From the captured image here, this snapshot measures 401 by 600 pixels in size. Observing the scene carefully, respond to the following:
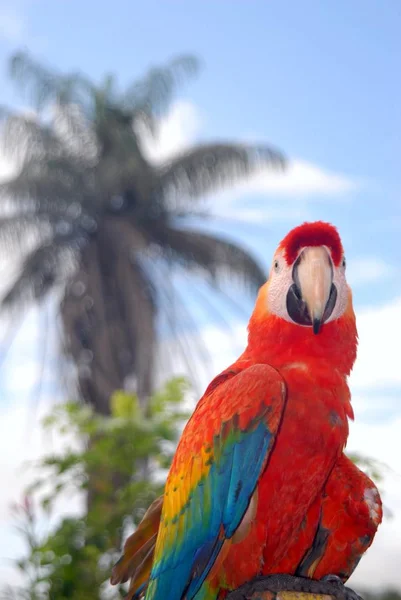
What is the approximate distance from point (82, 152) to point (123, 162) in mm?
891

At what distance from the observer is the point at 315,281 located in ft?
6.78

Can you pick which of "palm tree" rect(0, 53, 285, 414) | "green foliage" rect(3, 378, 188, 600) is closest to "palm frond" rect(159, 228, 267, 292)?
"palm tree" rect(0, 53, 285, 414)

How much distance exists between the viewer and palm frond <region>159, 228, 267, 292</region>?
35.2 feet

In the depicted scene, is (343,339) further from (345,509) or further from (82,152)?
(82,152)

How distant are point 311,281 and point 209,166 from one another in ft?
29.9

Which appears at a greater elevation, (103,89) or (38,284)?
(103,89)

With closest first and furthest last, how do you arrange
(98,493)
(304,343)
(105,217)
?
(304,343) → (98,493) → (105,217)

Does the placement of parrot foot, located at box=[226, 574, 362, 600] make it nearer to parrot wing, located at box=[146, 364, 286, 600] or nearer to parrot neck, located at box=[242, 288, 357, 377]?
parrot wing, located at box=[146, 364, 286, 600]

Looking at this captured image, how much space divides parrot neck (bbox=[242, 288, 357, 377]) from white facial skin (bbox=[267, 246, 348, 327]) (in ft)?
0.10

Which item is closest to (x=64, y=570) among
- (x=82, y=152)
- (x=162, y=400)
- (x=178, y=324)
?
(x=162, y=400)

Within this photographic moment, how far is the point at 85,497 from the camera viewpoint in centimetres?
858

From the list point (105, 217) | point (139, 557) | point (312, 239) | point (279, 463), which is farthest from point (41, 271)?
point (279, 463)

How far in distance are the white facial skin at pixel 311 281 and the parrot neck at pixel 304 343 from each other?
3 cm

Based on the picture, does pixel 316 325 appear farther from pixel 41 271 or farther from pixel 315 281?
pixel 41 271
